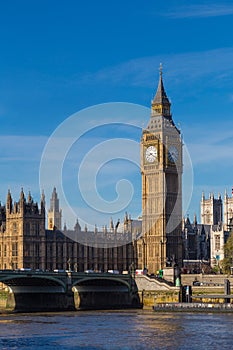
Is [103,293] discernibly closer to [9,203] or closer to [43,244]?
[43,244]

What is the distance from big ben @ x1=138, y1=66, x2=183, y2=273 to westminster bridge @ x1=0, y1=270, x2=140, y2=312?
2708 cm

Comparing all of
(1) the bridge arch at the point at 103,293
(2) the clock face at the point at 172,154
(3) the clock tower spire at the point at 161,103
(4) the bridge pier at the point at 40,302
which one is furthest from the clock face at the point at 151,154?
(4) the bridge pier at the point at 40,302

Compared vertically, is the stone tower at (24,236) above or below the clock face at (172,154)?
below

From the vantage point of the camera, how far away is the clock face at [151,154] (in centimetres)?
16325

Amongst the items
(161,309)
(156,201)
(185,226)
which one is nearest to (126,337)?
(161,309)

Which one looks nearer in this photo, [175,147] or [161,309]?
[161,309]

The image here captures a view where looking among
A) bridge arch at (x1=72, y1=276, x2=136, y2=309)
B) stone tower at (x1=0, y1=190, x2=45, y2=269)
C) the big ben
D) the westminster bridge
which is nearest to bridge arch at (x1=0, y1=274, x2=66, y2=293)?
the westminster bridge

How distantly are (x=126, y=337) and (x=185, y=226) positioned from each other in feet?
356

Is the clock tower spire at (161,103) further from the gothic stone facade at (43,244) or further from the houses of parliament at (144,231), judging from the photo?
the gothic stone facade at (43,244)

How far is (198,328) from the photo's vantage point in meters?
84.8

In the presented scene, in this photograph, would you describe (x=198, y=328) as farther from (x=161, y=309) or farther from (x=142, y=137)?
(x=142, y=137)

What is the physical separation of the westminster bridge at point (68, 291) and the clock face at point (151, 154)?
35656mm

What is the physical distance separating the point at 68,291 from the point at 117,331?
39727mm

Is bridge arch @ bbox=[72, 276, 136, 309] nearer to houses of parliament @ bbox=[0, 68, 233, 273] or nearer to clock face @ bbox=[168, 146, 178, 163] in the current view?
houses of parliament @ bbox=[0, 68, 233, 273]
